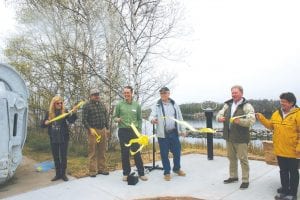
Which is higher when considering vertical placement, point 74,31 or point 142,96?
point 74,31

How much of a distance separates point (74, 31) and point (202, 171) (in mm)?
6788

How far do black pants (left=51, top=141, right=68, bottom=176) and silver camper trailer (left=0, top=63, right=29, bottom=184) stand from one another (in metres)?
0.65

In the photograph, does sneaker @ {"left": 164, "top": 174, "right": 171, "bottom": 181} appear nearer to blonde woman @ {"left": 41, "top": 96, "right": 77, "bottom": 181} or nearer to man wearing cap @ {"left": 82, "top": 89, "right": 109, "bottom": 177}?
man wearing cap @ {"left": 82, "top": 89, "right": 109, "bottom": 177}

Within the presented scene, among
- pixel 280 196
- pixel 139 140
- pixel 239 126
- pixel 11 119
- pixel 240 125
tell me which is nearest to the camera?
pixel 280 196

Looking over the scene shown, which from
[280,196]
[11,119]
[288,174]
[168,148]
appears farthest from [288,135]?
[11,119]

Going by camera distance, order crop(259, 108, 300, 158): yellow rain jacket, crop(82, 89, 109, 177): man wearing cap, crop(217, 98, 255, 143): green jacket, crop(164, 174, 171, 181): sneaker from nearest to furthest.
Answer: crop(259, 108, 300, 158): yellow rain jacket, crop(217, 98, 255, 143): green jacket, crop(164, 174, 171, 181): sneaker, crop(82, 89, 109, 177): man wearing cap

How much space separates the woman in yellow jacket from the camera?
5.65 m

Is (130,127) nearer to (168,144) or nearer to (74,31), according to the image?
(168,144)

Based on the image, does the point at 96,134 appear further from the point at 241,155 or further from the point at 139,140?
the point at 241,155

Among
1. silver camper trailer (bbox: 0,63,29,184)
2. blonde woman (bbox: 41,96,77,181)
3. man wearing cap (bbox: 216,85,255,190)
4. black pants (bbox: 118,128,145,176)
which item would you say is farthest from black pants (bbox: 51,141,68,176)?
man wearing cap (bbox: 216,85,255,190)

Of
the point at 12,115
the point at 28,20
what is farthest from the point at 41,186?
the point at 28,20

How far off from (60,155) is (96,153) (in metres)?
0.78

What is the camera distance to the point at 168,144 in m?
7.36

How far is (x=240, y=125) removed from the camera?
20.6 ft
